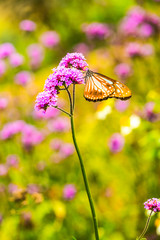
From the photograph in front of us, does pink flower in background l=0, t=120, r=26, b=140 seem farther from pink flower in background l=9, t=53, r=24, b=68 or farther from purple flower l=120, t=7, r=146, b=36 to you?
purple flower l=120, t=7, r=146, b=36

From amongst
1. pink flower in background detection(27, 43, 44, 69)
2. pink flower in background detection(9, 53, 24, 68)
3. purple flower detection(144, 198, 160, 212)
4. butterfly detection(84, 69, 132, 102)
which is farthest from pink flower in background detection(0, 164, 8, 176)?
pink flower in background detection(27, 43, 44, 69)

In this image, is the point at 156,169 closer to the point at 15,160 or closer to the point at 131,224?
the point at 131,224

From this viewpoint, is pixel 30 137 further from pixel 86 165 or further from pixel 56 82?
pixel 56 82

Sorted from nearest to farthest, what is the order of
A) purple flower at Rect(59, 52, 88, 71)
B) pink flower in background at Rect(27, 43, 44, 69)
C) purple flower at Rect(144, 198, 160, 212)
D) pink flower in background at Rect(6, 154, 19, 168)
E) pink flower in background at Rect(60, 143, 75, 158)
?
purple flower at Rect(144, 198, 160, 212), purple flower at Rect(59, 52, 88, 71), pink flower in background at Rect(6, 154, 19, 168), pink flower in background at Rect(60, 143, 75, 158), pink flower in background at Rect(27, 43, 44, 69)

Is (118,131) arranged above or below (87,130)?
below

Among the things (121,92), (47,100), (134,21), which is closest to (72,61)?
(47,100)

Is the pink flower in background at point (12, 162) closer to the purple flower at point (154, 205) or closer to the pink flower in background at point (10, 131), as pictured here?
the pink flower in background at point (10, 131)

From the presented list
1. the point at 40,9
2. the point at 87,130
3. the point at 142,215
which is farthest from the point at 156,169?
the point at 40,9
